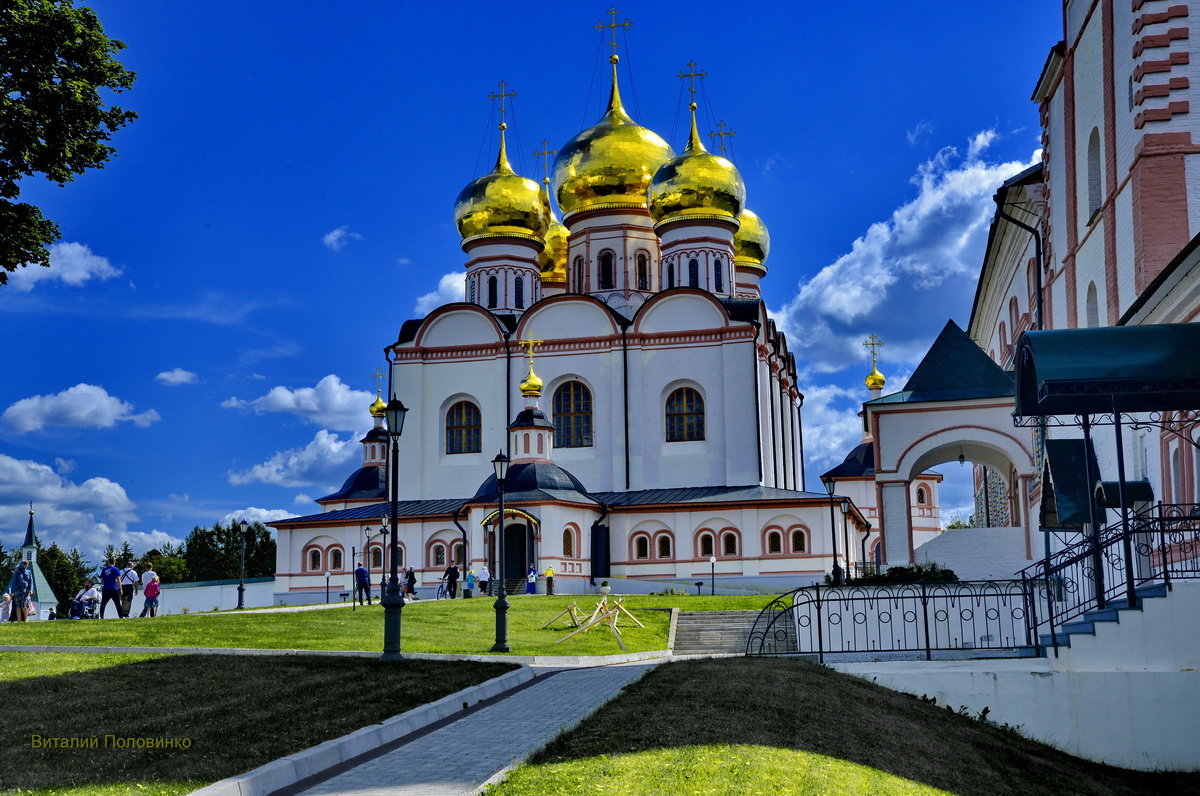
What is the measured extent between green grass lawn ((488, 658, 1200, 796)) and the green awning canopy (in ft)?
12.8

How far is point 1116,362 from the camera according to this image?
13.8 m

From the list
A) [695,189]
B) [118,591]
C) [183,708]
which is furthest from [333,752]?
[695,189]

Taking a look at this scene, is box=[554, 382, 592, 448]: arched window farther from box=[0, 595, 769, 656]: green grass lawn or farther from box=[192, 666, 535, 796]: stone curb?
box=[192, 666, 535, 796]: stone curb

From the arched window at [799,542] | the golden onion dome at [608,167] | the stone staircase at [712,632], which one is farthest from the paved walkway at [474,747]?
the golden onion dome at [608,167]

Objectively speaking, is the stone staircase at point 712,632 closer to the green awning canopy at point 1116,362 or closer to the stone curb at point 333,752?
the green awning canopy at point 1116,362

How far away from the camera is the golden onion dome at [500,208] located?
4600 cm

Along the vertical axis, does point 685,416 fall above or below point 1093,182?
below

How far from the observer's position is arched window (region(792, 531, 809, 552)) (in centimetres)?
3816

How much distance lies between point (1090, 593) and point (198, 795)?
40.0 ft

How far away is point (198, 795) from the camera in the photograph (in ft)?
24.6

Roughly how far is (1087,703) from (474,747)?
22.3 ft

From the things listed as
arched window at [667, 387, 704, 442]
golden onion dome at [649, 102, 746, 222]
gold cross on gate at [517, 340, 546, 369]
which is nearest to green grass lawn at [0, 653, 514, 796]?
arched window at [667, 387, 704, 442]

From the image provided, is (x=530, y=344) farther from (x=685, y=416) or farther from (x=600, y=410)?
(x=685, y=416)

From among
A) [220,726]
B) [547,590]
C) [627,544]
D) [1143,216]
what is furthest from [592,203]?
[220,726]
